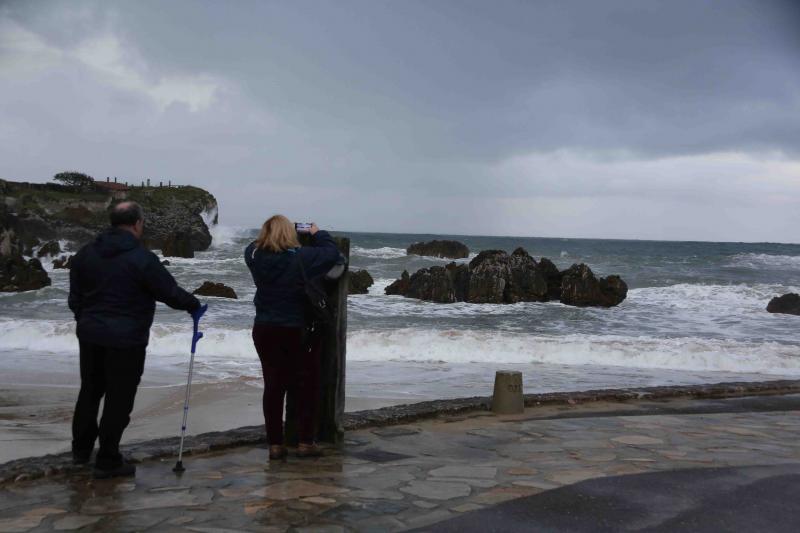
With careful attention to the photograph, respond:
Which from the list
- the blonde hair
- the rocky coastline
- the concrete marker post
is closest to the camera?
the blonde hair

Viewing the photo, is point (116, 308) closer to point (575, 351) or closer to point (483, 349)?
point (483, 349)

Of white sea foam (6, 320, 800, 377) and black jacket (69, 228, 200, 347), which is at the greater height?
black jacket (69, 228, 200, 347)

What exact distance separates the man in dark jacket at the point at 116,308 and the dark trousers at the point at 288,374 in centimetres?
66

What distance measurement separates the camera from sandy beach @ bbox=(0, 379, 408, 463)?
730cm

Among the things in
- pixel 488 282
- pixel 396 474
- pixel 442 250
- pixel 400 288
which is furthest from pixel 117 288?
pixel 442 250

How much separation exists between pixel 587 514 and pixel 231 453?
2.74m

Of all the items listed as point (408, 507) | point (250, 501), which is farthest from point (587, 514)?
point (250, 501)

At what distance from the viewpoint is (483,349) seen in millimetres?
17328

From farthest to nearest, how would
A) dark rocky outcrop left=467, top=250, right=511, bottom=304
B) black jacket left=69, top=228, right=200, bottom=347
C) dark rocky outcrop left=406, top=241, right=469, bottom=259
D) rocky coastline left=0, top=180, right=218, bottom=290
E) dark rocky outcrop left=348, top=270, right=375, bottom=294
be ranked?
dark rocky outcrop left=406, top=241, right=469, bottom=259 → rocky coastline left=0, top=180, right=218, bottom=290 → dark rocky outcrop left=348, top=270, right=375, bottom=294 → dark rocky outcrop left=467, top=250, right=511, bottom=304 → black jacket left=69, top=228, right=200, bottom=347

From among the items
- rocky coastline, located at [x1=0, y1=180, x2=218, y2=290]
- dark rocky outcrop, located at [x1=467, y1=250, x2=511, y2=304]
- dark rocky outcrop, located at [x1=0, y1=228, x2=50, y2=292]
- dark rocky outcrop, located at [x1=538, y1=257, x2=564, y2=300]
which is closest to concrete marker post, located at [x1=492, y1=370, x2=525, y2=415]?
dark rocky outcrop, located at [x1=467, y1=250, x2=511, y2=304]

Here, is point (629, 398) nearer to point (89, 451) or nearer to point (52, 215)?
point (89, 451)

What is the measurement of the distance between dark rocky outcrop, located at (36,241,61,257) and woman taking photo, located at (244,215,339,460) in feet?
176

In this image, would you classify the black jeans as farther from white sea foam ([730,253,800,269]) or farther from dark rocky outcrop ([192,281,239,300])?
white sea foam ([730,253,800,269])

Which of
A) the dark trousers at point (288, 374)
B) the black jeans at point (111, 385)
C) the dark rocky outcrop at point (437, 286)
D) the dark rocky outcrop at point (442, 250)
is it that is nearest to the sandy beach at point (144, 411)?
the black jeans at point (111, 385)
